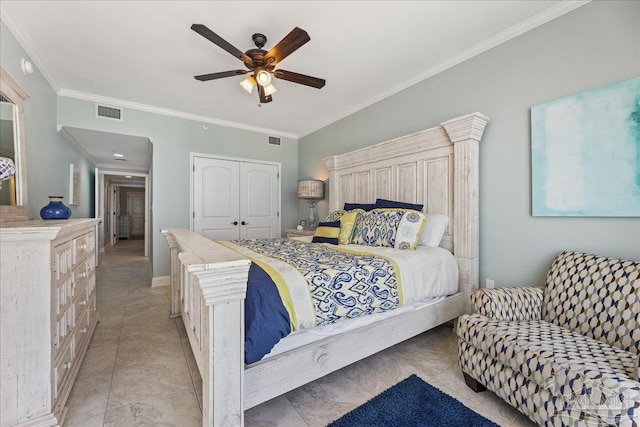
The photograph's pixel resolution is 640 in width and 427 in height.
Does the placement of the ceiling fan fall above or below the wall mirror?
above

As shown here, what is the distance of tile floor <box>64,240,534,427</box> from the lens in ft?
4.60

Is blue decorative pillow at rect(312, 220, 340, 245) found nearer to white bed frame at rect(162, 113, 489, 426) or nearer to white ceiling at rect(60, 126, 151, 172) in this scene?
white bed frame at rect(162, 113, 489, 426)

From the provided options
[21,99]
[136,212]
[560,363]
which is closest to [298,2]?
[21,99]

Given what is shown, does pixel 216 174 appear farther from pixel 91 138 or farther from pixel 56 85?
pixel 56 85

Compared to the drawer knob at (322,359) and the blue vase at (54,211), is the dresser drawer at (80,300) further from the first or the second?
the drawer knob at (322,359)

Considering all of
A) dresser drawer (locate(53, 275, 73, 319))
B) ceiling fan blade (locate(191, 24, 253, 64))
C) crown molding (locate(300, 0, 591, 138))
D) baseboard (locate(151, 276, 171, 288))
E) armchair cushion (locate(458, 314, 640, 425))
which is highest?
crown molding (locate(300, 0, 591, 138))

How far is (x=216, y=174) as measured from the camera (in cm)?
444

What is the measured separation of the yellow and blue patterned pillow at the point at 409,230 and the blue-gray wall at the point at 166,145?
3326 millimetres

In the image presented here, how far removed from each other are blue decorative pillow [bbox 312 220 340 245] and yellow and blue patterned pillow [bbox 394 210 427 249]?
638 mm

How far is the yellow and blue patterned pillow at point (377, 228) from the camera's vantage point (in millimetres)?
2428

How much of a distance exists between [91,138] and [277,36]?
139 inches

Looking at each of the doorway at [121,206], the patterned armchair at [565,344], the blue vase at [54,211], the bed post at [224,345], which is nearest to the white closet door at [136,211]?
the doorway at [121,206]

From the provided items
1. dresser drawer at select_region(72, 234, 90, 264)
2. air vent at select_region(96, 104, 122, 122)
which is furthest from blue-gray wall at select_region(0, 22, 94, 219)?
dresser drawer at select_region(72, 234, 90, 264)

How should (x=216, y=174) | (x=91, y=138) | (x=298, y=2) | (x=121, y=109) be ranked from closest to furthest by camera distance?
(x=298, y=2) < (x=121, y=109) < (x=91, y=138) < (x=216, y=174)
